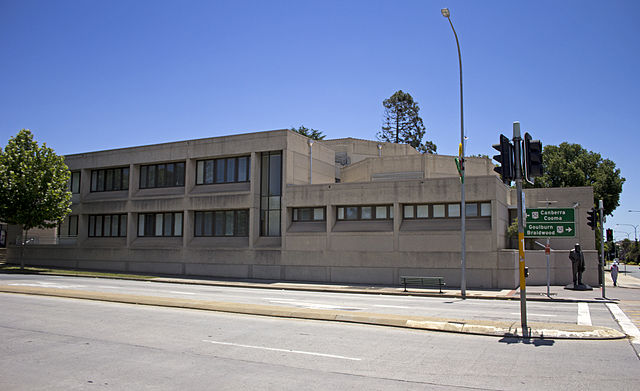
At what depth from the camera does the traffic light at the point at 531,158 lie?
11969mm

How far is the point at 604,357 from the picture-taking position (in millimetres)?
9195

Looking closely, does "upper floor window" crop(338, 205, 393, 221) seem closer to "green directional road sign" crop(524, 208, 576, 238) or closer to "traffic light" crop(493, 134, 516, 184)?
"green directional road sign" crop(524, 208, 576, 238)

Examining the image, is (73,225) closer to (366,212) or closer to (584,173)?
(366,212)

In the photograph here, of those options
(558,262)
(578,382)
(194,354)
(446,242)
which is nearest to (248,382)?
(194,354)

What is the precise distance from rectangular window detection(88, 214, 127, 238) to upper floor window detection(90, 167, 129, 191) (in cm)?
243

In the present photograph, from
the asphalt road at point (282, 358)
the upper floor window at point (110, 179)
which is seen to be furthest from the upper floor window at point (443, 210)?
the upper floor window at point (110, 179)

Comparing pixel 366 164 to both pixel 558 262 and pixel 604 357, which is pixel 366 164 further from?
pixel 604 357

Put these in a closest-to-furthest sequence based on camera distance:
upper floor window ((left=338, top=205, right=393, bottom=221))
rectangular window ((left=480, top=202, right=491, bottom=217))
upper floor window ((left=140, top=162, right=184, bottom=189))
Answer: rectangular window ((left=480, top=202, right=491, bottom=217)), upper floor window ((left=338, top=205, right=393, bottom=221)), upper floor window ((left=140, top=162, right=184, bottom=189))

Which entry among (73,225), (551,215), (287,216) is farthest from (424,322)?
(73,225)

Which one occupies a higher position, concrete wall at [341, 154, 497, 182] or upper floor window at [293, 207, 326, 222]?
concrete wall at [341, 154, 497, 182]

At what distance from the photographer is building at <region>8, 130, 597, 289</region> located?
1103 inches

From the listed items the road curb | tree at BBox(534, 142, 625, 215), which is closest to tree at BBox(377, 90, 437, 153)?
tree at BBox(534, 142, 625, 215)

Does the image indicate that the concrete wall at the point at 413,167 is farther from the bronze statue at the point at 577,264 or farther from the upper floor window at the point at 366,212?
the bronze statue at the point at 577,264

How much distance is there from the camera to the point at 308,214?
3247 centimetres
